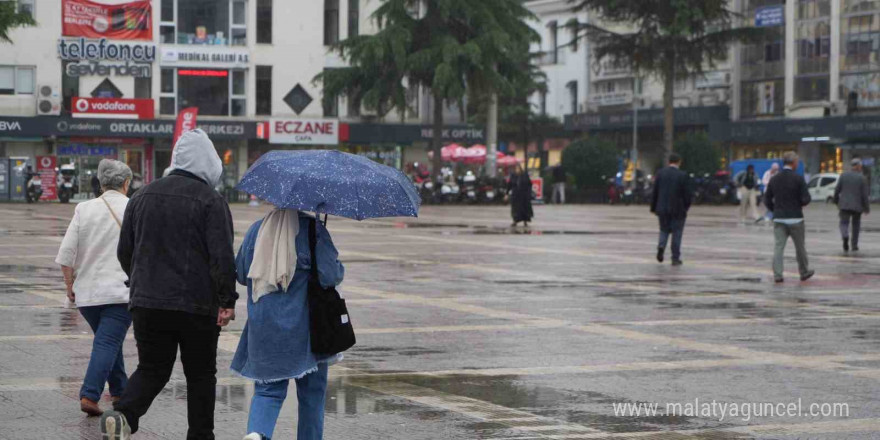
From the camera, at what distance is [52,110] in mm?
56594

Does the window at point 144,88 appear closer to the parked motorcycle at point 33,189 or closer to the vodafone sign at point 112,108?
the vodafone sign at point 112,108

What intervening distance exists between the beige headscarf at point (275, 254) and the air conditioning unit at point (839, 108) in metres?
63.4

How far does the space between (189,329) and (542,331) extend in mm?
6652

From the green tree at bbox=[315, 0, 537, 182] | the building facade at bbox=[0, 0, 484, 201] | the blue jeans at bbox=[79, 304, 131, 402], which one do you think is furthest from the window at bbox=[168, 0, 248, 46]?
the blue jeans at bbox=[79, 304, 131, 402]

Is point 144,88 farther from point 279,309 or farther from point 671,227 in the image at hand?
point 279,309

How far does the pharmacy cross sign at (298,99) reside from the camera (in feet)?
197

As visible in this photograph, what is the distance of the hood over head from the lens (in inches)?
274

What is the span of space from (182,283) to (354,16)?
5643 centimetres

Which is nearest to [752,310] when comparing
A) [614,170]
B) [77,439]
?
[77,439]

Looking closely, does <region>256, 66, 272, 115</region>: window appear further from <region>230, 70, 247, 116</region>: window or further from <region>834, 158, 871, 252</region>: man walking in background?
<region>834, 158, 871, 252</region>: man walking in background

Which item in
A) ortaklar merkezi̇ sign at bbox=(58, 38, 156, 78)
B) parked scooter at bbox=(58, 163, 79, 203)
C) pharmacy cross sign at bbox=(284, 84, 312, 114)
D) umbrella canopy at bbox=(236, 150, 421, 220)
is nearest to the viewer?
umbrella canopy at bbox=(236, 150, 421, 220)

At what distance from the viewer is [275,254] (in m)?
6.54

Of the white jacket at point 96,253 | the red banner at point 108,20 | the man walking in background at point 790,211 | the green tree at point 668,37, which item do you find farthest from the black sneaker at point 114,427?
the red banner at point 108,20

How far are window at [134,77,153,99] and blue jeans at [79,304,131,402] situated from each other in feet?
170
